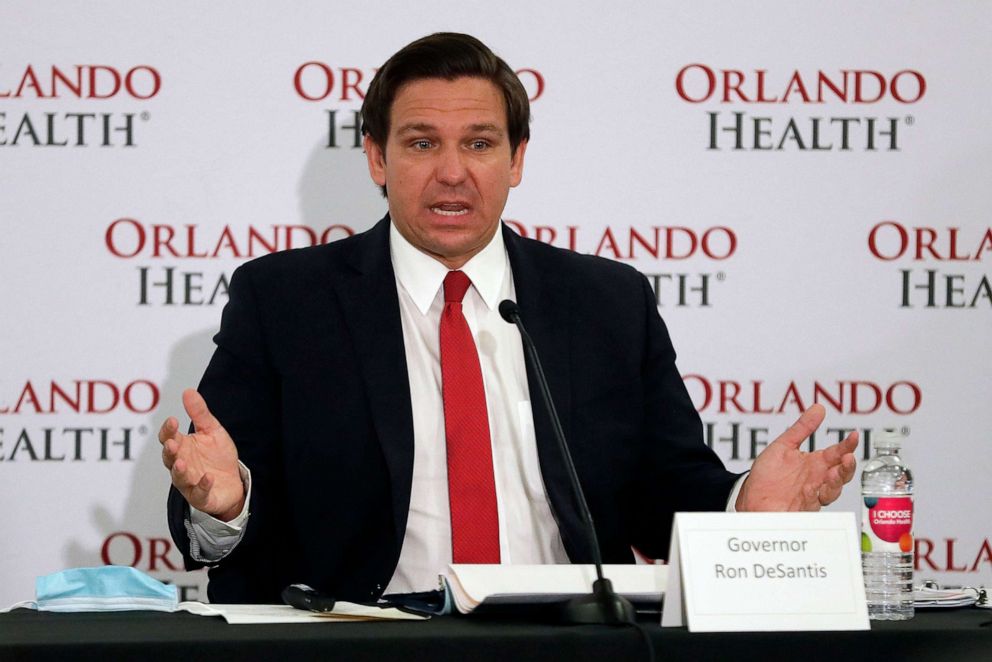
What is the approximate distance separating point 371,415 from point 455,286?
31cm

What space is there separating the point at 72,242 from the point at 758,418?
1718 mm

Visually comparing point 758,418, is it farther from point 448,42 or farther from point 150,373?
point 150,373

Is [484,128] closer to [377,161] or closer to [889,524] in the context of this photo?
[377,161]

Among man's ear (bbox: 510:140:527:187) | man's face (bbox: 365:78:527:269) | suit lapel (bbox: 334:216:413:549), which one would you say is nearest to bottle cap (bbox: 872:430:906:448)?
suit lapel (bbox: 334:216:413:549)

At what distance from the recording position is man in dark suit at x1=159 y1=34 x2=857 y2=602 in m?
2.34

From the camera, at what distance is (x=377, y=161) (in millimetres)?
2688

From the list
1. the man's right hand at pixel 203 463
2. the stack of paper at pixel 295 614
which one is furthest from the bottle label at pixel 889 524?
the man's right hand at pixel 203 463

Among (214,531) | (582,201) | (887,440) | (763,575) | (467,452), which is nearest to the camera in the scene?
(763,575)

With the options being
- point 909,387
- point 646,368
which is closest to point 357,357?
point 646,368

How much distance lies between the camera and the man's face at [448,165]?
2514mm

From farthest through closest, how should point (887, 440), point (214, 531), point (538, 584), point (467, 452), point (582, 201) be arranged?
point (582, 201) → point (467, 452) → point (214, 531) → point (887, 440) → point (538, 584)

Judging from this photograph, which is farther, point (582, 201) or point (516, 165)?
point (582, 201)

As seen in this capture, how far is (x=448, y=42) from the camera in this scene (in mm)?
2619

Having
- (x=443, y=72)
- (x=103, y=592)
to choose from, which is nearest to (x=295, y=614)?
(x=103, y=592)
